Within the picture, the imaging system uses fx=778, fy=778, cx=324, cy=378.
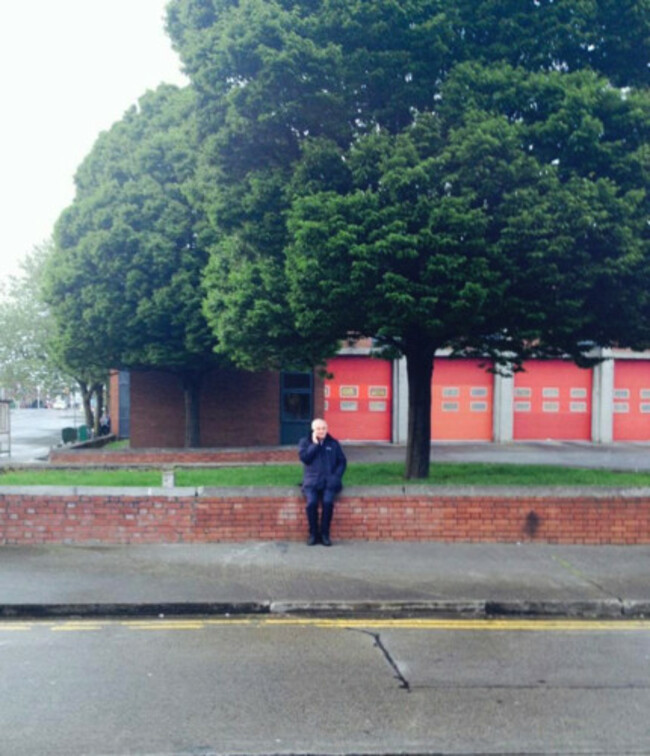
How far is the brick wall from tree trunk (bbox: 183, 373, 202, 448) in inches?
480

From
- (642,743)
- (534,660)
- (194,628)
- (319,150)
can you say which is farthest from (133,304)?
(642,743)

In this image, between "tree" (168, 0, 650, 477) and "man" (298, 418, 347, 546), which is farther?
"tree" (168, 0, 650, 477)

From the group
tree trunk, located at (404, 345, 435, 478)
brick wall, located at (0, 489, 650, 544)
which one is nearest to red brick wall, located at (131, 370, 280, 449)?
tree trunk, located at (404, 345, 435, 478)

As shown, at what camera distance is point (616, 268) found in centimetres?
1055

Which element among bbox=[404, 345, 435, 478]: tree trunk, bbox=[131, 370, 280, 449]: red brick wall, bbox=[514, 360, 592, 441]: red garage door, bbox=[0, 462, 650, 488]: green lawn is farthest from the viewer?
bbox=[514, 360, 592, 441]: red garage door

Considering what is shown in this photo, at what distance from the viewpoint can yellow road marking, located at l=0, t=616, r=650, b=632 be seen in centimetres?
707

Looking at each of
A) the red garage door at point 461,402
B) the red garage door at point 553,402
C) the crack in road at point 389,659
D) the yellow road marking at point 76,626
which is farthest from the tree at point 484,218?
the red garage door at point 553,402

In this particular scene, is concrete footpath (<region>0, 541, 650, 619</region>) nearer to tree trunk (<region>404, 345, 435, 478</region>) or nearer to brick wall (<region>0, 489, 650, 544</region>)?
brick wall (<region>0, 489, 650, 544</region>)

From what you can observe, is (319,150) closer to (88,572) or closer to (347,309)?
(347,309)

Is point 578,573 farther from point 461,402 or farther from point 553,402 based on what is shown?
point 553,402

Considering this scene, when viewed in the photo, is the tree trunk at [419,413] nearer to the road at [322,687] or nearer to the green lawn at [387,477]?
the green lawn at [387,477]

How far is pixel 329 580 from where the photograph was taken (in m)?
8.41

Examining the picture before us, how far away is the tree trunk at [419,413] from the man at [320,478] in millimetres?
2819

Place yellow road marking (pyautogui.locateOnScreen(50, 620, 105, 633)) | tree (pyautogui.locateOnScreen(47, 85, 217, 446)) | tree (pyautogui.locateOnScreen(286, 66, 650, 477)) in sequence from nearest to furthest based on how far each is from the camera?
yellow road marking (pyautogui.locateOnScreen(50, 620, 105, 633)) < tree (pyautogui.locateOnScreen(286, 66, 650, 477)) < tree (pyautogui.locateOnScreen(47, 85, 217, 446))
